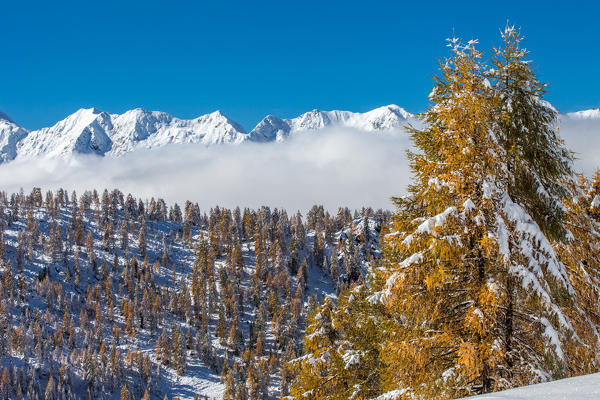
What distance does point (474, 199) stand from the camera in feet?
32.9

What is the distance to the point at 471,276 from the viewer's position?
33.0 ft

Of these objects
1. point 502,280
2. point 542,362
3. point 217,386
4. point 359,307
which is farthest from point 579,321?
point 217,386

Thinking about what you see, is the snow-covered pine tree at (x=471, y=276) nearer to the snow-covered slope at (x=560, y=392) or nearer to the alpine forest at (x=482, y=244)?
the alpine forest at (x=482, y=244)

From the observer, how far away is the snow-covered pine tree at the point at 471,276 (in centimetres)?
923

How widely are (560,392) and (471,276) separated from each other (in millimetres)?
4887

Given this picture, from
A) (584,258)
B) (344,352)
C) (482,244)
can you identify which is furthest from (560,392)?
(344,352)

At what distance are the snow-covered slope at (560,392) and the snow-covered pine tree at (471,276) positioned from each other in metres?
3.38

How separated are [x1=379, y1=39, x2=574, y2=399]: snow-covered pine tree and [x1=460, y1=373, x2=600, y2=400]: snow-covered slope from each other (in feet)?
11.1

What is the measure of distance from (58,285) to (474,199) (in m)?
211

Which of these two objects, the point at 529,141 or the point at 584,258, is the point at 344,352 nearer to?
the point at 584,258

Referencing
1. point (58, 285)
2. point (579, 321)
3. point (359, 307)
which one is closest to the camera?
point (579, 321)

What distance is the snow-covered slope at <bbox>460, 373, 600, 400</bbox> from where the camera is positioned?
5.10 meters

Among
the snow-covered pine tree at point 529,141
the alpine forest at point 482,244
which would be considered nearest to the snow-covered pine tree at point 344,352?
the alpine forest at point 482,244

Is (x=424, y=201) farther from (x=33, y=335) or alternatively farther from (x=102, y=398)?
(x=33, y=335)
